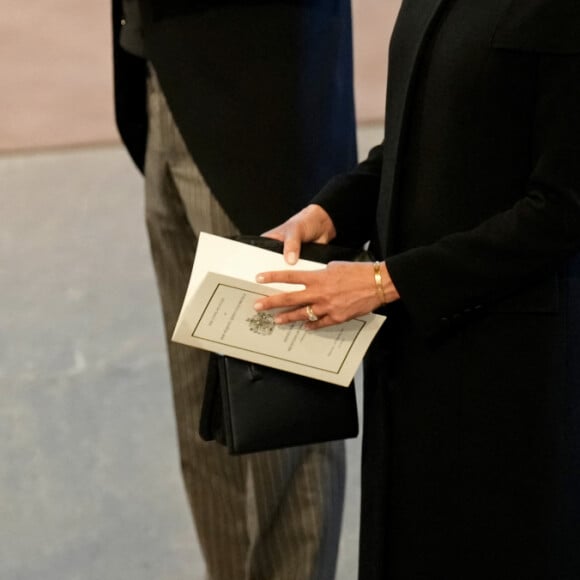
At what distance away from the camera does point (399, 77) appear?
3.26ft

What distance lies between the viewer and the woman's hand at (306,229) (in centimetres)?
109

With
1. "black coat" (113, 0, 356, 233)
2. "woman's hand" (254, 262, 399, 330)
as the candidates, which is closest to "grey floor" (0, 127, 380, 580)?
"black coat" (113, 0, 356, 233)

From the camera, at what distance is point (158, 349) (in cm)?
246

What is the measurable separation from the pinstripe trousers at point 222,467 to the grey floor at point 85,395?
263 mm

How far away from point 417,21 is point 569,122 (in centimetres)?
19

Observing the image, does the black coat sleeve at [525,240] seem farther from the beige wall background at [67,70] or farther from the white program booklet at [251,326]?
the beige wall background at [67,70]

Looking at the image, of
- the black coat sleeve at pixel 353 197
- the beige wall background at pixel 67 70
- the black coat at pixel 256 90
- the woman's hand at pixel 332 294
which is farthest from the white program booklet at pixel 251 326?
the beige wall background at pixel 67 70

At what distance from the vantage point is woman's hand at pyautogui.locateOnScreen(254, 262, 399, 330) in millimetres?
971

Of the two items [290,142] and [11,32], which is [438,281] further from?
[11,32]

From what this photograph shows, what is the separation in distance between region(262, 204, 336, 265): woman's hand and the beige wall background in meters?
2.37

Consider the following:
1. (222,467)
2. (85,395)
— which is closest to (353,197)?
(222,467)

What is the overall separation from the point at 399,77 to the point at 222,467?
2.71ft

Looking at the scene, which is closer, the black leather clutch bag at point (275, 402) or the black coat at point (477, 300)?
the black coat at point (477, 300)

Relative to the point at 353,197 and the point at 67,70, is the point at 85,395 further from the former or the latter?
the point at 67,70
